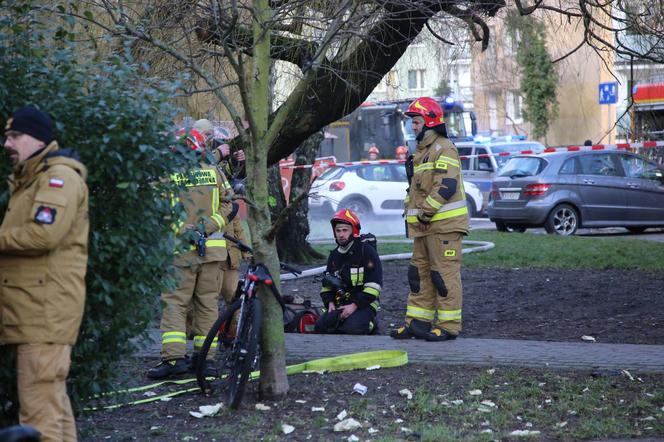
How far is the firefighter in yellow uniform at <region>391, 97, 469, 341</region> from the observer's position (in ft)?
27.7

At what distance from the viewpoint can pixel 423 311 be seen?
8.63 meters

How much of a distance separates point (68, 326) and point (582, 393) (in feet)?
11.8

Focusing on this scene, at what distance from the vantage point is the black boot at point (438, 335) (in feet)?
27.8

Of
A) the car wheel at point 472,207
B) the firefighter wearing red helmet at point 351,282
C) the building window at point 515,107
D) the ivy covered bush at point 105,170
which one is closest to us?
the ivy covered bush at point 105,170

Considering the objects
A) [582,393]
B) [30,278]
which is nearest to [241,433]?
[30,278]

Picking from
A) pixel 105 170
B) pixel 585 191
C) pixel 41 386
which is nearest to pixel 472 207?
pixel 585 191

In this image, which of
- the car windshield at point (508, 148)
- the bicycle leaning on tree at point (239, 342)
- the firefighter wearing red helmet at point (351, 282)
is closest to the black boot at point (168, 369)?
the bicycle leaning on tree at point (239, 342)

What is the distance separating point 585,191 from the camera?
1945 cm

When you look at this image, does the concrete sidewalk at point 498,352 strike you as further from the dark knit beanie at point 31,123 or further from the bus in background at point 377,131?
the bus in background at point 377,131

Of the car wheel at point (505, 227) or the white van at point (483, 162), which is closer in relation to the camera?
the car wheel at point (505, 227)

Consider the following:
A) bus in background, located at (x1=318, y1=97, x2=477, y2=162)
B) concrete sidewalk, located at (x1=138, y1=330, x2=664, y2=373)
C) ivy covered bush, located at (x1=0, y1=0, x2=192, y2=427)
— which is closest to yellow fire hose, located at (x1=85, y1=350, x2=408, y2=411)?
concrete sidewalk, located at (x1=138, y1=330, x2=664, y2=373)

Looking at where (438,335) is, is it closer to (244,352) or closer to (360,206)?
(244,352)

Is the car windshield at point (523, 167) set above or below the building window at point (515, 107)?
below

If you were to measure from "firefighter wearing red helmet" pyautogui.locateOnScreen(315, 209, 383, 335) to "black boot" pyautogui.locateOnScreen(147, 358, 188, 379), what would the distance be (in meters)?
1.79
